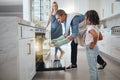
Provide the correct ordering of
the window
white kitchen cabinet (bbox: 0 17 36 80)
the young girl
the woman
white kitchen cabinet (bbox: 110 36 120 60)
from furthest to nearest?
the window → the woman → white kitchen cabinet (bbox: 110 36 120 60) → the young girl → white kitchen cabinet (bbox: 0 17 36 80)

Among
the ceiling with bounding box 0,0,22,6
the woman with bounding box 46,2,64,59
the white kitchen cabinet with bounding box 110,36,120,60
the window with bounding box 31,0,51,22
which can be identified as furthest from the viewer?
the window with bounding box 31,0,51,22

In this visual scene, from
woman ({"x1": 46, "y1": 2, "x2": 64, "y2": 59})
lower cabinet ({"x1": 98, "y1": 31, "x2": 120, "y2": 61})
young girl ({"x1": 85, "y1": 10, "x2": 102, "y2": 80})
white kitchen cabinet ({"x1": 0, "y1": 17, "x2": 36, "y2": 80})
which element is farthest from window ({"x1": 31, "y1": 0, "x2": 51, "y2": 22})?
white kitchen cabinet ({"x1": 0, "y1": 17, "x2": 36, "y2": 80})

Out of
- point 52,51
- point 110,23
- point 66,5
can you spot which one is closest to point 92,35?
point 52,51

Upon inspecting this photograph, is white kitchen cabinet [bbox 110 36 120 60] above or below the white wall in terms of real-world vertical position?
below

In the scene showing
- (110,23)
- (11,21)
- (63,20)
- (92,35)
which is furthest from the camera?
(110,23)

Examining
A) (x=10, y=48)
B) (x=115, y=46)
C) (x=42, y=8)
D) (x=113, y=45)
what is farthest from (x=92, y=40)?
(x=42, y=8)

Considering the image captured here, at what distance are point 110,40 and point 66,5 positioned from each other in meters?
3.17

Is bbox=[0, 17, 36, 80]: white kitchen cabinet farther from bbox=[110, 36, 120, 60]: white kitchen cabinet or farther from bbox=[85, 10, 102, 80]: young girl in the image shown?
bbox=[110, 36, 120, 60]: white kitchen cabinet

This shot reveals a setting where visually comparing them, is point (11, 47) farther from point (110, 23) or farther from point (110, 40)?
point (110, 23)

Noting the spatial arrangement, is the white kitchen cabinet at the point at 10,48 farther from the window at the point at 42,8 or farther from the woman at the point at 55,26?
the window at the point at 42,8

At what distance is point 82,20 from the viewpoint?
10.6ft

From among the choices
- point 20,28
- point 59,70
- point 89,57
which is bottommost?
point 59,70

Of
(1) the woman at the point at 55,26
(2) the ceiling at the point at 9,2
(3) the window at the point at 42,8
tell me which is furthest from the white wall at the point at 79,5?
(2) the ceiling at the point at 9,2

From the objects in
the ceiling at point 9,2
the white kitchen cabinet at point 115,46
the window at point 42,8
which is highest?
the window at point 42,8
